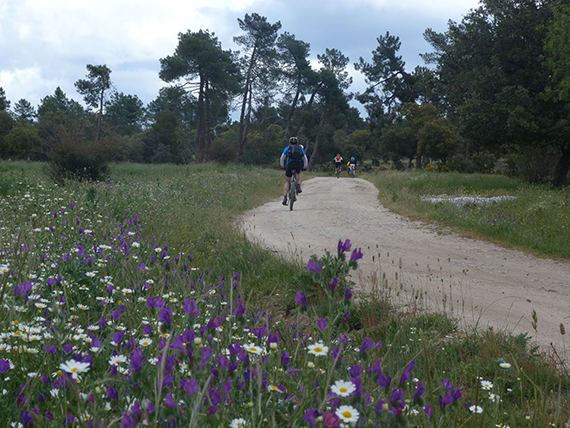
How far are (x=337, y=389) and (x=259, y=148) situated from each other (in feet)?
193

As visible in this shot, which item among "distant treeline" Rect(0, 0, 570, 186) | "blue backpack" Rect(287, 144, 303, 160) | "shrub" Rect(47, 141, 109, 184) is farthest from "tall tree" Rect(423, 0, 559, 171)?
"shrub" Rect(47, 141, 109, 184)

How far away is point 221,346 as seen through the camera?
2260mm

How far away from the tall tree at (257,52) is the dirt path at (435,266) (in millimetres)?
30824

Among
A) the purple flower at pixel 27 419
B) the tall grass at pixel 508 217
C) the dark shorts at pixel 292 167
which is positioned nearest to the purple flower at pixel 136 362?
Result: the purple flower at pixel 27 419

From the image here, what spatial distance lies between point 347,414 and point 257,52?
4446cm

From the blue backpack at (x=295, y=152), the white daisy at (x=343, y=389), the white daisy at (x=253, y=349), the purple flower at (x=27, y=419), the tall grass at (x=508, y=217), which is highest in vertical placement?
the blue backpack at (x=295, y=152)

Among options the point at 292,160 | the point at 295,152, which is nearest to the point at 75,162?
the point at 292,160

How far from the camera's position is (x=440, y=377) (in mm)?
3051

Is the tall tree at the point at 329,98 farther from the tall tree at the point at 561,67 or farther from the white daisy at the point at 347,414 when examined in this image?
the white daisy at the point at 347,414

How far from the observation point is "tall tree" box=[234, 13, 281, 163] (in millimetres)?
41406

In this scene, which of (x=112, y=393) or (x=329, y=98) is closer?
(x=112, y=393)

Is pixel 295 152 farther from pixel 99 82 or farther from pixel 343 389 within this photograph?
pixel 99 82

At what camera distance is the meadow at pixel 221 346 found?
53.8 inches

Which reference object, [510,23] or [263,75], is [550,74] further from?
[263,75]
